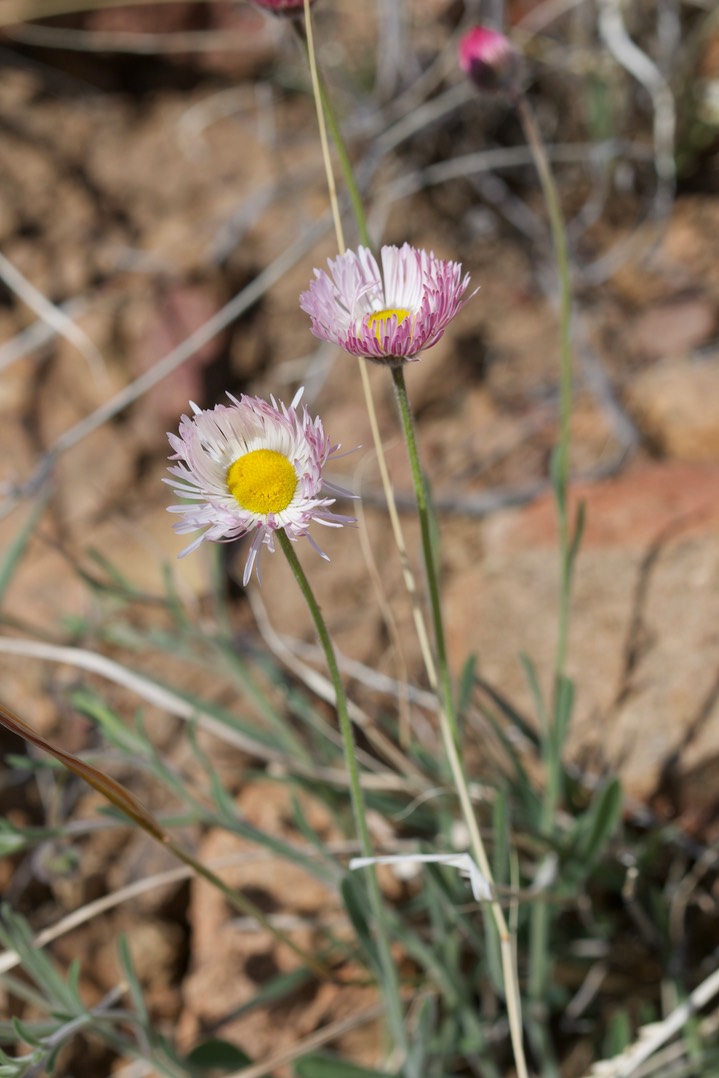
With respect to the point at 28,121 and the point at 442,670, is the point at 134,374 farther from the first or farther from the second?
the point at 442,670

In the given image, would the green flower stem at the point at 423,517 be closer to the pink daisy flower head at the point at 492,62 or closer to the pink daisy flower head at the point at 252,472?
the pink daisy flower head at the point at 252,472

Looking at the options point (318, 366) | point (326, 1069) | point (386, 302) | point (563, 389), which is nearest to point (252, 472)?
point (386, 302)

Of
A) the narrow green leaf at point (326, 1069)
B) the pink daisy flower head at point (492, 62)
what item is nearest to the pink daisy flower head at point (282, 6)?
the pink daisy flower head at point (492, 62)

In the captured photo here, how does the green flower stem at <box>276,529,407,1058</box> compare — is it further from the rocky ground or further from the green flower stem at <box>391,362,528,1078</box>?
the rocky ground

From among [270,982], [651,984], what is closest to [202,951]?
[270,982]

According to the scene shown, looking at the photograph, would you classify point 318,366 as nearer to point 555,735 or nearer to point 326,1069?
point 555,735
